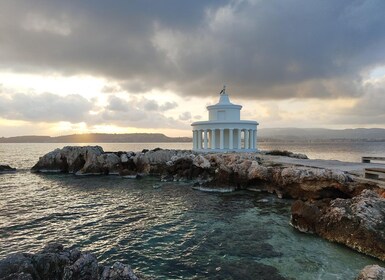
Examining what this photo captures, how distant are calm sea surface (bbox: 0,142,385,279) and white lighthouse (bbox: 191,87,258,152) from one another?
2052 centimetres

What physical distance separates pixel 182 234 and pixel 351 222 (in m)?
7.44

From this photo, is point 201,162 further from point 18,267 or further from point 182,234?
point 18,267

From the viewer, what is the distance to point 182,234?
13.6m

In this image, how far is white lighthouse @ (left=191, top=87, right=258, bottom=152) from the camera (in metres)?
43.0

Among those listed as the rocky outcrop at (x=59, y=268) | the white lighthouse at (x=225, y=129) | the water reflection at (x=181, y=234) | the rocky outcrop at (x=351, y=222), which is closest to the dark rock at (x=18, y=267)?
the rocky outcrop at (x=59, y=268)

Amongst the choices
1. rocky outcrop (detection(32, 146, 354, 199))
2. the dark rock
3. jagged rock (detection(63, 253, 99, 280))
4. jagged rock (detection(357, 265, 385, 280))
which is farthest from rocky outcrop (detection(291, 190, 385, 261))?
the dark rock

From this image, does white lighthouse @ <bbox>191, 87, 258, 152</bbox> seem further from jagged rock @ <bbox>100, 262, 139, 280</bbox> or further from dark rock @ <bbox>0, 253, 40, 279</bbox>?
dark rock @ <bbox>0, 253, 40, 279</bbox>

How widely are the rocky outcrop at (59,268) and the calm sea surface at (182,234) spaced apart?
2.61 metres

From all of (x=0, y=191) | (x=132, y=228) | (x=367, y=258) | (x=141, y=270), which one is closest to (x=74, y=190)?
(x=0, y=191)

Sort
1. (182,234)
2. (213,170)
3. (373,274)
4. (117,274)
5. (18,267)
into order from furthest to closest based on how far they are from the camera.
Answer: (213,170) → (182,234) → (373,274) → (117,274) → (18,267)

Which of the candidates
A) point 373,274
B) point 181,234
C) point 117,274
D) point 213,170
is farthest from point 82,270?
point 213,170

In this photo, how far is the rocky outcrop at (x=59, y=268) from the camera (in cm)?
700

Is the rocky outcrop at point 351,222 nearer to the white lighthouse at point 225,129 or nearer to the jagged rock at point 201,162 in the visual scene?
the jagged rock at point 201,162

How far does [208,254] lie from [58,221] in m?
9.62
